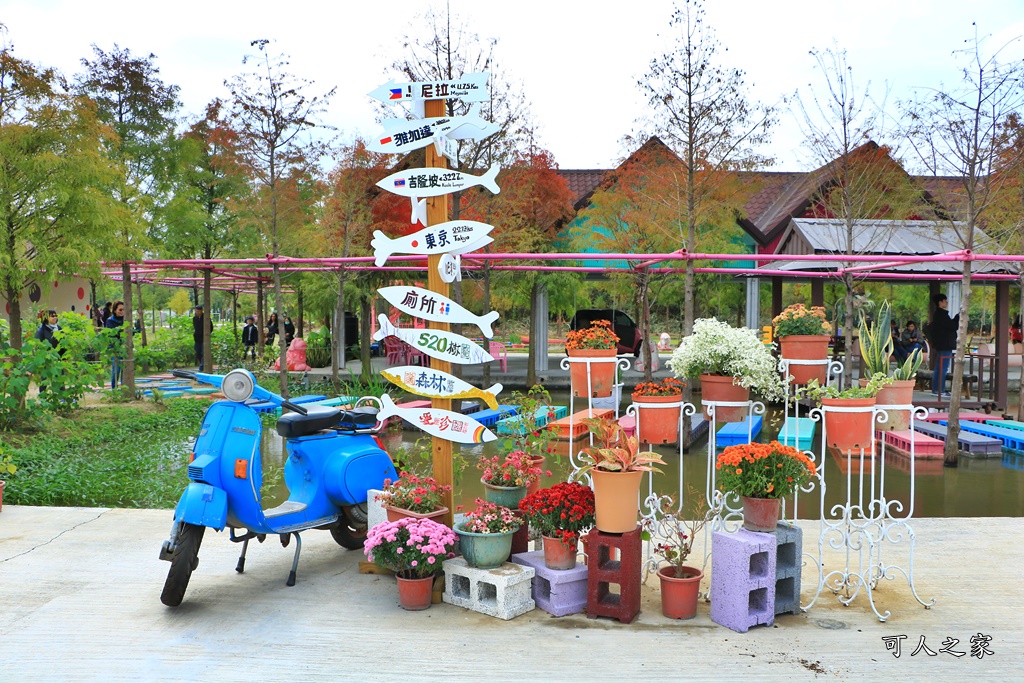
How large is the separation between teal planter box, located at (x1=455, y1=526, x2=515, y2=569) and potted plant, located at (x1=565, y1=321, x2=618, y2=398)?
8.36 feet

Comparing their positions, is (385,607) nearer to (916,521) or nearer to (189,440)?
(916,521)

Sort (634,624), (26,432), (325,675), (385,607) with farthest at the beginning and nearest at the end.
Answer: (26,432) → (385,607) → (634,624) → (325,675)

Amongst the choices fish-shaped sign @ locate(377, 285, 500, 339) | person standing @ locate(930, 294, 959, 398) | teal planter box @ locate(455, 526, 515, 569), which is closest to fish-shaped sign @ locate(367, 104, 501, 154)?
fish-shaped sign @ locate(377, 285, 500, 339)

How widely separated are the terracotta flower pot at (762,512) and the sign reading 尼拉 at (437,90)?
Answer: 2674 millimetres

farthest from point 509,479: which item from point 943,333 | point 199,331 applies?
point 199,331

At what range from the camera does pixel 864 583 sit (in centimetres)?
446

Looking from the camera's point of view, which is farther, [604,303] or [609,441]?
[604,303]

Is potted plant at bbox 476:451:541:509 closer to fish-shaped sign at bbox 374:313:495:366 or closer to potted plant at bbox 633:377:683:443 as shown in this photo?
fish-shaped sign at bbox 374:313:495:366

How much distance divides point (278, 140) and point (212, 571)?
10.1 metres

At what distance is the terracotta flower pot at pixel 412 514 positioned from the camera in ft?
15.1

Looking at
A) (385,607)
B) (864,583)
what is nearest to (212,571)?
(385,607)

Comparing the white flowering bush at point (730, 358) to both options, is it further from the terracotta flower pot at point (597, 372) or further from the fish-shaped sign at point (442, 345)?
the fish-shaped sign at point (442, 345)

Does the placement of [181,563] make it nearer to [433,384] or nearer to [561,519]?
[433,384]

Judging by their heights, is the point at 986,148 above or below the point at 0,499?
above
